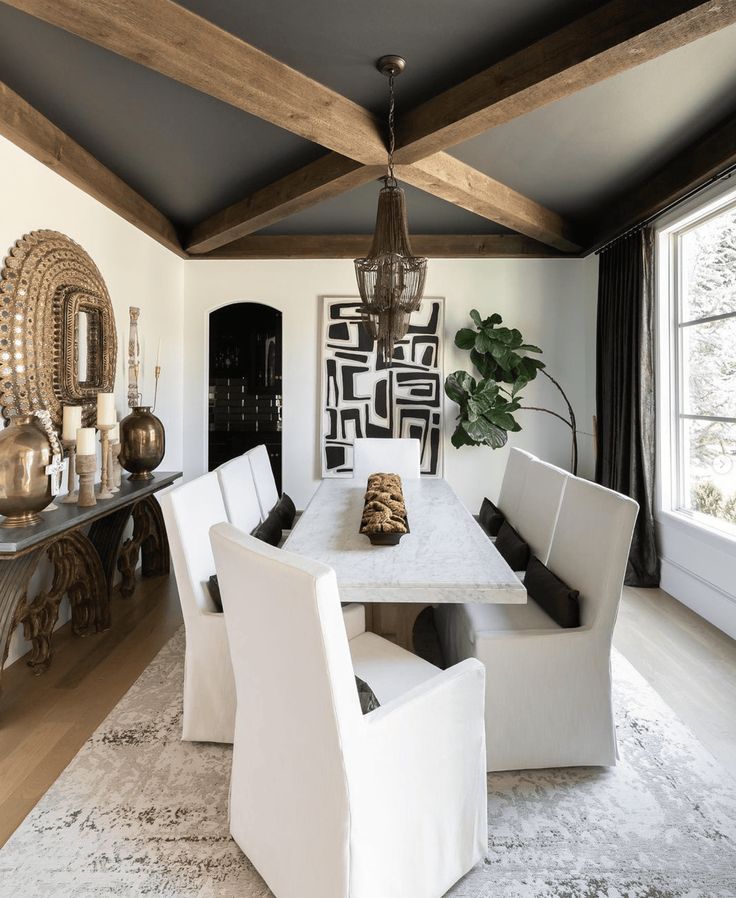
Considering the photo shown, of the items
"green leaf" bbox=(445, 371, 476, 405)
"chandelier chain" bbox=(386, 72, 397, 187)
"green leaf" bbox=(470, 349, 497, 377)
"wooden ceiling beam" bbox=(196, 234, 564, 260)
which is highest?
"wooden ceiling beam" bbox=(196, 234, 564, 260)

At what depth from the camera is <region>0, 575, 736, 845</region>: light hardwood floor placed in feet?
6.41

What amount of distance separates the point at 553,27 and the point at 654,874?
279 cm

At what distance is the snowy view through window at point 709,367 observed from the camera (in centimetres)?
319

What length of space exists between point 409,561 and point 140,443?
2163mm

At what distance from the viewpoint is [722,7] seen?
6.01 feet

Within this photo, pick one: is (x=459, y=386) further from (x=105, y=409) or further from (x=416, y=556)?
(x=416, y=556)

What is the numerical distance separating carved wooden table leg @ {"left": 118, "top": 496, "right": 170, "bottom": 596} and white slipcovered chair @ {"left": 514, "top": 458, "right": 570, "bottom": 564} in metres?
2.34

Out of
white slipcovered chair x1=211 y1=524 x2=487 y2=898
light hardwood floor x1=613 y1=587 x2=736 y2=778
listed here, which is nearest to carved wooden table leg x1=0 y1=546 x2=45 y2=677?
white slipcovered chair x1=211 y1=524 x2=487 y2=898

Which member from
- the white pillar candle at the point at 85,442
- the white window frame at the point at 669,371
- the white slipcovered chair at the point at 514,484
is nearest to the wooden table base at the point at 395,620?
the white slipcovered chair at the point at 514,484

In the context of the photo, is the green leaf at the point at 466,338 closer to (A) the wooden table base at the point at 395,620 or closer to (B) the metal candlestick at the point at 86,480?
(A) the wooden table base at the point at 395,620

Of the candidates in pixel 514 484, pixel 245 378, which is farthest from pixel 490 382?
pixel 245 378

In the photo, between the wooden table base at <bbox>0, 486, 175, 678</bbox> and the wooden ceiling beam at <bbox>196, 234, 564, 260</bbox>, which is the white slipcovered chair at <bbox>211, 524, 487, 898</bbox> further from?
the wooden ceiling beam at <bbox>196, 234, 564, 260</bbox>

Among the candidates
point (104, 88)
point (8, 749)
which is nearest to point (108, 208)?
point (104, 88)

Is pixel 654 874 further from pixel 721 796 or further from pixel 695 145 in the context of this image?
pixel 695 145
